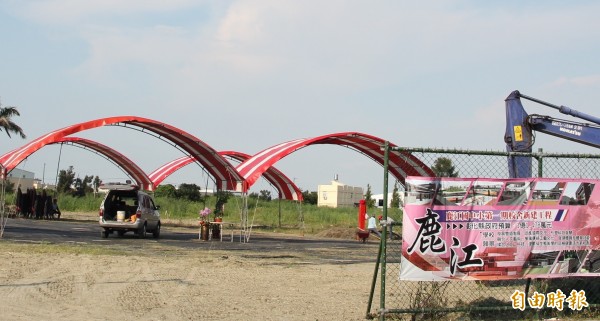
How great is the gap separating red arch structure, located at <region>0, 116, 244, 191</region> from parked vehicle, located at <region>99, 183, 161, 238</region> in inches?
101

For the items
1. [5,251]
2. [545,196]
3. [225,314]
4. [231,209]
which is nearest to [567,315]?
[545,196]

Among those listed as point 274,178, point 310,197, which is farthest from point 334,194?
point 274,178

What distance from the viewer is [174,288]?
11430 mm

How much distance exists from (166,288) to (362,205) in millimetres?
20612

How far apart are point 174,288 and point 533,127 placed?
8734 mm

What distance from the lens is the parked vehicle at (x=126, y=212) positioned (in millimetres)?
24547

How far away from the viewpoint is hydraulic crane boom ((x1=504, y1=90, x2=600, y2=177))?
49.3ft

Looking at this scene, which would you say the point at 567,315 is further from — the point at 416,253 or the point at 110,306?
the point at 110,306

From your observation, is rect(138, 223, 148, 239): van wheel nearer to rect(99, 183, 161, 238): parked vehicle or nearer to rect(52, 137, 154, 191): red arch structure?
rect(99, 183, 161, 238): parked vehicle

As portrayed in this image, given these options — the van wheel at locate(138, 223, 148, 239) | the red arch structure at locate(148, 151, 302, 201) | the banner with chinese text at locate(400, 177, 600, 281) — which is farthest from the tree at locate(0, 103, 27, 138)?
the banner with chinese text at locate(400, 177, 600, 281)

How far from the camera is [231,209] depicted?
51875 millimetres

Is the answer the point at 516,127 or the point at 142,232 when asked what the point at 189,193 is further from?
the point at 516,127

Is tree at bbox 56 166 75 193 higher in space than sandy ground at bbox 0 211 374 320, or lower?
higher

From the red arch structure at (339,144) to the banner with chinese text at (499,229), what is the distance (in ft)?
61.0
